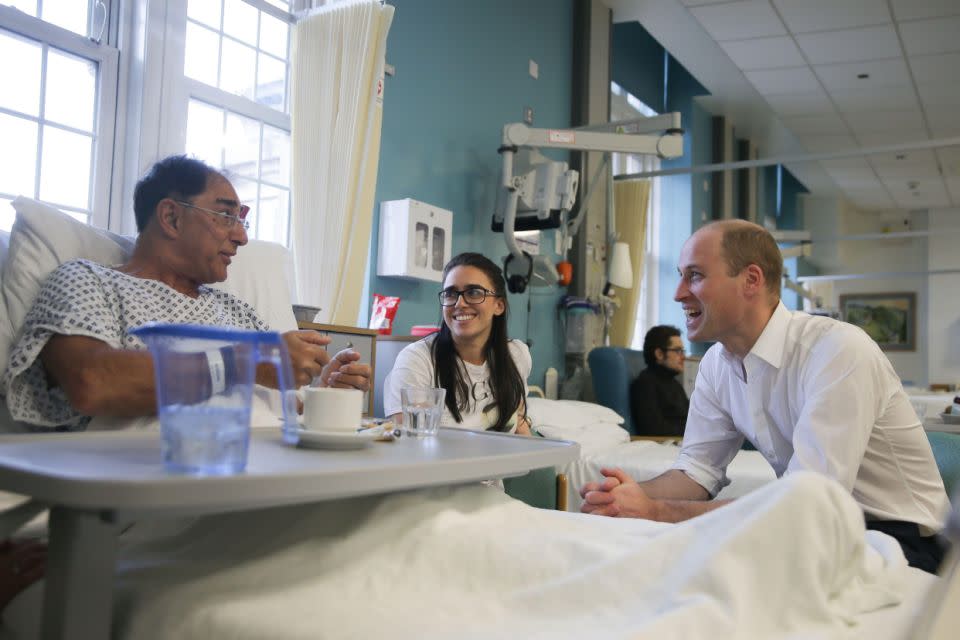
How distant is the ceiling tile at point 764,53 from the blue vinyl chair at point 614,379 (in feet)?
9.66

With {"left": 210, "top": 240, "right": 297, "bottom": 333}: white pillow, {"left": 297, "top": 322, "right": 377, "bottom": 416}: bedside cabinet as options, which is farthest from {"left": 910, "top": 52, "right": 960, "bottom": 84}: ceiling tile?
{"left": 210, "top": 240, "right": 297, "bottom": 333}: white pillow

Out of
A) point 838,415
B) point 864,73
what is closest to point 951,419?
point 838,415

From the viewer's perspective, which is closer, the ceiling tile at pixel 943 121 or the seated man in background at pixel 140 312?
the seated man in background at pixel 140 312

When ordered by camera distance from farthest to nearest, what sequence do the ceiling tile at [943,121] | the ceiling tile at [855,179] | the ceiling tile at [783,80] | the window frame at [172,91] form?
the ceiling tile at [855,179] → the ceiling tile at [943,121] → the ceiling tile at [783,80] → the window frame at [172,91]

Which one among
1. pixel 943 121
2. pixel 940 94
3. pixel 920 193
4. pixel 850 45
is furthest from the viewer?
pixel 920 193

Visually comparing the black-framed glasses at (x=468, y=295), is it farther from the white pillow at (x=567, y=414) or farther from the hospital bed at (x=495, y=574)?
the hospital bed at (x=495, y=574)

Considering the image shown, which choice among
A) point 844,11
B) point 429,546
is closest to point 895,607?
point 429,546

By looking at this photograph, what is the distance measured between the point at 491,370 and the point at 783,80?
5.68 metres

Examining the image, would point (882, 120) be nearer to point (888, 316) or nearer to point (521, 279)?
point (521, 279)

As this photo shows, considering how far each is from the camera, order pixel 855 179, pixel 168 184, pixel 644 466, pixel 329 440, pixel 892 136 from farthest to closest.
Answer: pixel 855 179, pixel 892 136, pixel 644 466, pixel 168 184, pixel 329 440

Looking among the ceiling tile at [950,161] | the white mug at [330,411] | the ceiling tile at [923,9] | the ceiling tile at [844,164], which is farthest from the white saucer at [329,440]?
the ceiling tile at [844,164]

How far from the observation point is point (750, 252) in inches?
70.9

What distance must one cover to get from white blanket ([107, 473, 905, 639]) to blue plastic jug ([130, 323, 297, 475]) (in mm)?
168

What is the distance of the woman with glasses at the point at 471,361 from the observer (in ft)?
7.66
